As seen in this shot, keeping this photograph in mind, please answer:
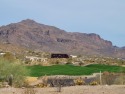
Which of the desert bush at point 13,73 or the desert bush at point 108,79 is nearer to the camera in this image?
the desert bush at point 13,73

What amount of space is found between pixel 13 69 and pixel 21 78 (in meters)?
1.08

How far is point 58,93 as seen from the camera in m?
26.2

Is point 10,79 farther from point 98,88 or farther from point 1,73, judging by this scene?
point 98,88

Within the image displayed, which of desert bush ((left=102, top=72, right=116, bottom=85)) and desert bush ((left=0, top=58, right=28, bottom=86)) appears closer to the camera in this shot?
desert bush ((left=0, top=58, right=28, bottom=86))

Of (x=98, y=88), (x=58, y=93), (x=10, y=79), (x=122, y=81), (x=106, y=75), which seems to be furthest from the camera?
(x=106, y=75)

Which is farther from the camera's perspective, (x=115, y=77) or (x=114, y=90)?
(x=115, y=77)

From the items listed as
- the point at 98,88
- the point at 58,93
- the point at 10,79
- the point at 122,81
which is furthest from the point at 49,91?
the point at 122,81

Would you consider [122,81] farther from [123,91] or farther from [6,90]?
[6,90]

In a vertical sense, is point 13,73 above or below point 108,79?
above

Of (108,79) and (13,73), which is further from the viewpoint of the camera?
(108,79)

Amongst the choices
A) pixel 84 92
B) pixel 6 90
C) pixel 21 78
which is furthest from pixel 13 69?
pixel 84 92

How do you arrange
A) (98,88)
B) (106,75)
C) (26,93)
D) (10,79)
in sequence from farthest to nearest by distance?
1. (106,75)
2. (10,79)
3. (98,88)
4. (26,93)

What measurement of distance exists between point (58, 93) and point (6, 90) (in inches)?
145

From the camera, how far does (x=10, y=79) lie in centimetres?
3334
